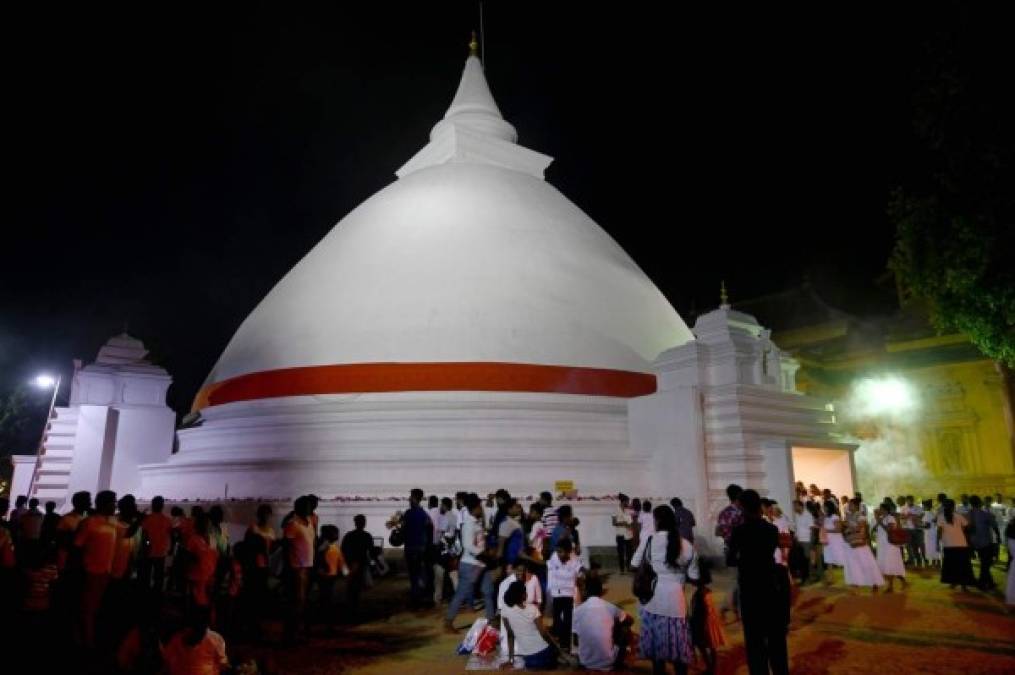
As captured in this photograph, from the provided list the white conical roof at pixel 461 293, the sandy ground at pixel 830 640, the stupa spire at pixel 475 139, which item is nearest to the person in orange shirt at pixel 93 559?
the sandy ground at pixel 830 640

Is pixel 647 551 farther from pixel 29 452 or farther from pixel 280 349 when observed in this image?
pixel 29 452

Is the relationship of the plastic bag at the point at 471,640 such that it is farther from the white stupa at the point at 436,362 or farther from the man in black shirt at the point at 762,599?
the white stupa at the point at 436,362

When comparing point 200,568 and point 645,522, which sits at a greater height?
point 645,522

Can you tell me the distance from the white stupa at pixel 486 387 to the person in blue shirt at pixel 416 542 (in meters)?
3.69

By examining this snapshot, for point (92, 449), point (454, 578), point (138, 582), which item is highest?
point (92, 449)

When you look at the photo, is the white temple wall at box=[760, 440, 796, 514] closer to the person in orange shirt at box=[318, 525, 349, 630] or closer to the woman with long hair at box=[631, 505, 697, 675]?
the woman with long hair at box=[631, 505, 697, 675]

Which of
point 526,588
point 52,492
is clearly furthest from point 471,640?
point 52,492

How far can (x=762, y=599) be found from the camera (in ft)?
17.0

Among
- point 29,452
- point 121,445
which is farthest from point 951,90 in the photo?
point 29,452

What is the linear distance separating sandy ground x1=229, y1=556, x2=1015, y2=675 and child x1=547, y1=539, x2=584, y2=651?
31.2 inches

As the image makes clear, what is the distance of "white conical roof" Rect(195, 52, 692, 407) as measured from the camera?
50.3 feet

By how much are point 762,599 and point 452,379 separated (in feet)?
33.0

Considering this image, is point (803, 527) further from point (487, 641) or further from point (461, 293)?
point (461, 293)

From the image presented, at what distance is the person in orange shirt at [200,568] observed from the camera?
273 inches
